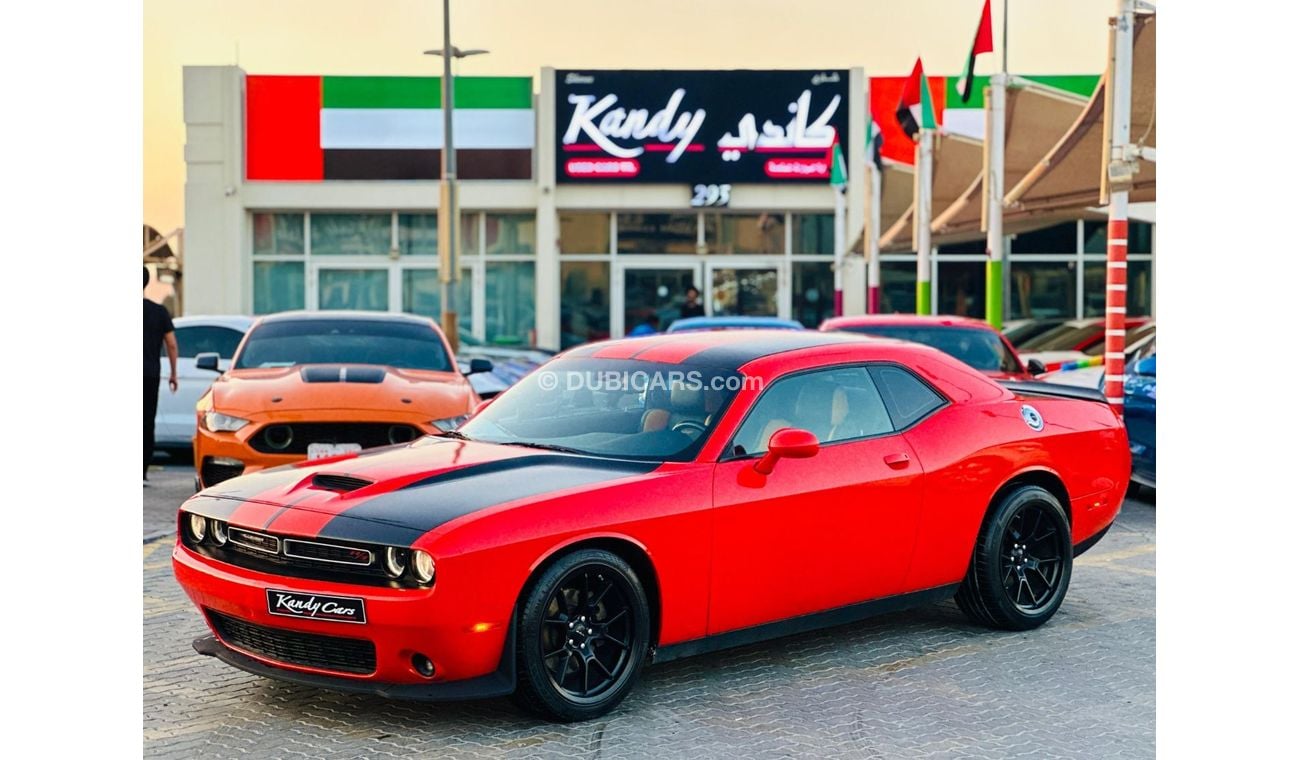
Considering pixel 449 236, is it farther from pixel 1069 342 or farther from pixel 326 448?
pixel 326 448

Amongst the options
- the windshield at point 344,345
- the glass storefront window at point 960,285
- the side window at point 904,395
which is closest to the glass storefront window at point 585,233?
the glass storefront window at point 960,285

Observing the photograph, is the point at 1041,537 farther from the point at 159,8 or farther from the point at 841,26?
the point at 159,8

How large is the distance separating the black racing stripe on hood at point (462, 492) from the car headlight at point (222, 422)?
4.54 m

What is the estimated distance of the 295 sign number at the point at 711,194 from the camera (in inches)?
1236

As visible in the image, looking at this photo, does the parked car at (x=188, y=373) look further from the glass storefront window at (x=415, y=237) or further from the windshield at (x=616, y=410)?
the glass storefront window at (x=415, y=237)

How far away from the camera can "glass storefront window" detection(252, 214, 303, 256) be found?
Answer: 32.4m

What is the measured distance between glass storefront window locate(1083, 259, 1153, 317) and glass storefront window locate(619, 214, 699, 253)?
8.53 meters

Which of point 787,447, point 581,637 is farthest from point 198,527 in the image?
point 787,447

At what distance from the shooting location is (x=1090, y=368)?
1489cm

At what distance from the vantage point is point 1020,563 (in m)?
7.26

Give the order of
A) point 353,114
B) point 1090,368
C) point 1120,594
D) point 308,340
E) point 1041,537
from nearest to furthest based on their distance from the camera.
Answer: point 1041,537 < point 1120,594 < point 308,340 < point 1090,368 < point 353,114
